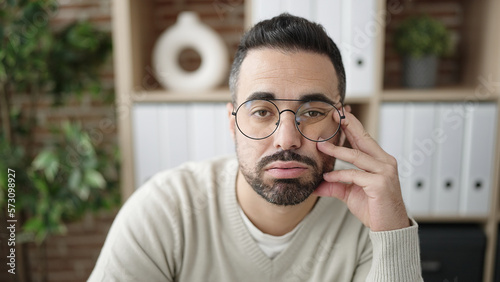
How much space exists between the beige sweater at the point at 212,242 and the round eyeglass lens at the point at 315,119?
0.28 m

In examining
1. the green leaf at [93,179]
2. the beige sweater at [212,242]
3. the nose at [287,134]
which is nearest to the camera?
the nose at [287,134]

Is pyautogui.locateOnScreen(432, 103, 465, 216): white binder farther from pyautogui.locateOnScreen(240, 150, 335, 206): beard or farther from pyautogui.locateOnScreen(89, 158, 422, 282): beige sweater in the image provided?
pyautogui.locateOnScreen(240, 150, 335, 206): beard

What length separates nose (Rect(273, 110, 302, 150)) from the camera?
913mm

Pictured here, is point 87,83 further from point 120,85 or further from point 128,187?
point 128,187

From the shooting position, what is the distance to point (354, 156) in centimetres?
96

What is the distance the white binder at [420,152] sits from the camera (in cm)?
169

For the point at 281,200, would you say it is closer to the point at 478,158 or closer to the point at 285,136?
the point at 285,136

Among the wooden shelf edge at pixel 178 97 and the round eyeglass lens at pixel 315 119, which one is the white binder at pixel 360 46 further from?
the round eyeglass lens at pixel 315 119

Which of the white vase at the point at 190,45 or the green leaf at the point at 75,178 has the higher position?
the white vase at the point at 190,45

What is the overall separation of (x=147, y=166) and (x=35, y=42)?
699mm

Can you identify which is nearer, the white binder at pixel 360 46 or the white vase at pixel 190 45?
the white binder at pixel 360 46

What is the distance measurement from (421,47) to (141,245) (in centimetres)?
146

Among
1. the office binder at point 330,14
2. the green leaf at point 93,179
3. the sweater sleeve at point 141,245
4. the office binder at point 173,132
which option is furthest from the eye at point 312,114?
the green leaf at point 93,179

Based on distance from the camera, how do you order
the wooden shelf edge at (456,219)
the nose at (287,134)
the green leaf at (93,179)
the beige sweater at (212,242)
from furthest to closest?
the wooden shelf edge at (456,219) < the green leaf at (93,179) < the beige sweater at (212,242) < the nose at (287,134)
